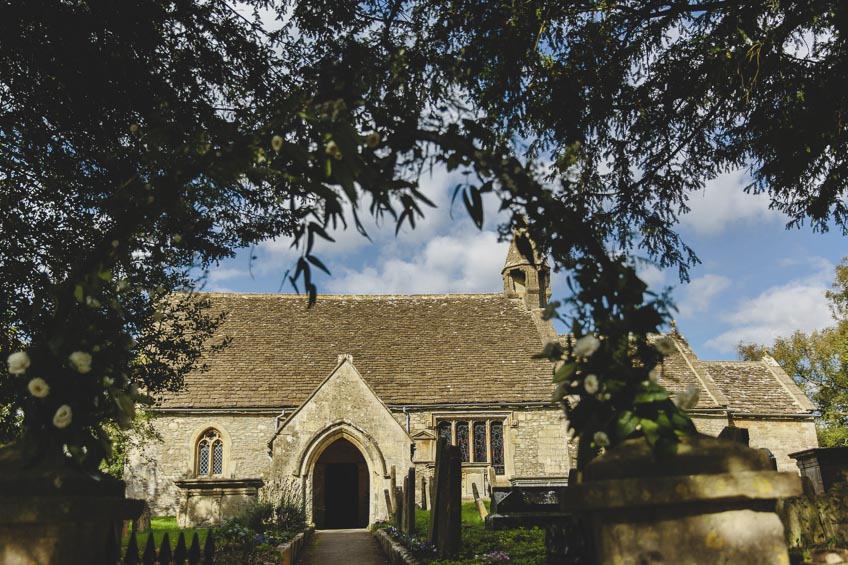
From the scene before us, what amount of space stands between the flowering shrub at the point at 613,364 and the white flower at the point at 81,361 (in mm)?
2222

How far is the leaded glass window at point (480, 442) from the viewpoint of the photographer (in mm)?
22828

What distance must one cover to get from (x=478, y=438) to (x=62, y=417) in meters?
20.8

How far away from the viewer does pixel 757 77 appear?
7023mm

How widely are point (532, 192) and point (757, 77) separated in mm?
5278

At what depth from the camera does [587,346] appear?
9.62ft

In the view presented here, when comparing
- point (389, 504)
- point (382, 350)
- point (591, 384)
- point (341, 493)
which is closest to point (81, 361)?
point (591, 384)

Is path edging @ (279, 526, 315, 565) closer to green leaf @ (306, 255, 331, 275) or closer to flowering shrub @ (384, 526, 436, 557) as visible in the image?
flowering shrub @ (384, 526, 436, 557)

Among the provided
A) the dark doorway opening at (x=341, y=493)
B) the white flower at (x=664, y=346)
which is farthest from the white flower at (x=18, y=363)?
the dark doorway opening at (x=341, y=493)

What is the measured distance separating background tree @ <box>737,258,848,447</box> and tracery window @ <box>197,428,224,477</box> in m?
25.0

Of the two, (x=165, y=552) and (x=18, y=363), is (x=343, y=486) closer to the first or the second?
(x=165, y=552)

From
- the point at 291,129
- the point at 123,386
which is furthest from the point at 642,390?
the point at 123,386

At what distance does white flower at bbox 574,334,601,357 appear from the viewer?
2.93m

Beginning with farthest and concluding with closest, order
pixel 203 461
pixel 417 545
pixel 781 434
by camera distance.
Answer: pixel 781 434
pixel 203 461
pixel 417 545

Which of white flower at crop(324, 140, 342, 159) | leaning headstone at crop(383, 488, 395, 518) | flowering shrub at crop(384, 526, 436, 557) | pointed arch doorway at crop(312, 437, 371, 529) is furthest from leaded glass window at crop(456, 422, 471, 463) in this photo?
white flower at crop(324, 140, 342, 159)
